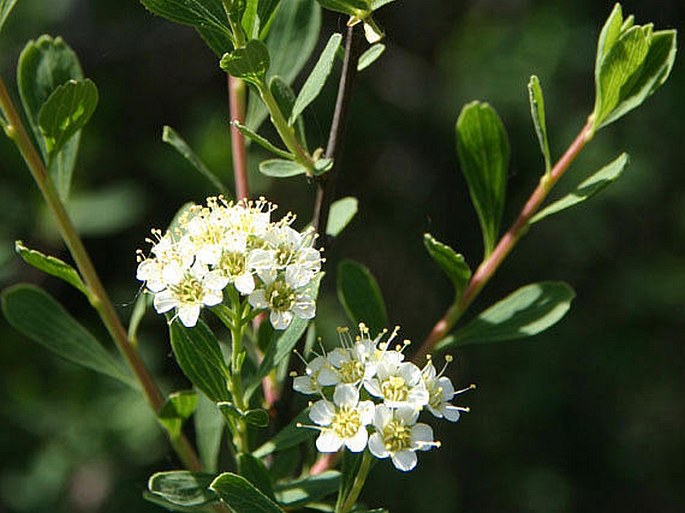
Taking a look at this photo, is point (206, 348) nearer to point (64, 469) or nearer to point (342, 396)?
point (342, 396)

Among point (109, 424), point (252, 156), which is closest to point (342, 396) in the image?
point (109, 424)

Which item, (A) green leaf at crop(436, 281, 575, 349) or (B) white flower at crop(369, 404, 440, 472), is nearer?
(B) white flower at crop(369, 404, 440, 472)

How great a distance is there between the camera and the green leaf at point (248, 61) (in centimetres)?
99

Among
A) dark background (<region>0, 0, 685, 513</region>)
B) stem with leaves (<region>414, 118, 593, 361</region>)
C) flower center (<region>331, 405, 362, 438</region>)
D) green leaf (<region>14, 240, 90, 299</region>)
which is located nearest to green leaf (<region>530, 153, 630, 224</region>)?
stem with leaves (<region>414, 118, 593, 361</region>)

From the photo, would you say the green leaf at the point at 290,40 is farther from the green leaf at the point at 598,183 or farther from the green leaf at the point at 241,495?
the green leaf at the point at 241,495

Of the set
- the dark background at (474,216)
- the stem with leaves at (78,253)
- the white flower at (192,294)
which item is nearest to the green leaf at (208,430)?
the stem with leaves at (78,253)

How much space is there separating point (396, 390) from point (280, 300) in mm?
147

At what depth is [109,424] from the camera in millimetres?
2568

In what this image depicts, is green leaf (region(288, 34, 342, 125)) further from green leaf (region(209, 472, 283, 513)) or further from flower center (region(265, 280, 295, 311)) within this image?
green leaf (region(209, 472, 283, 513))

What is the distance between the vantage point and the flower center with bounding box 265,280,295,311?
1.09 meters

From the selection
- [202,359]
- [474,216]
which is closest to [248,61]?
[202,359]

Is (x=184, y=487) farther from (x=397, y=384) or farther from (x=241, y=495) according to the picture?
(x=397, y=384)

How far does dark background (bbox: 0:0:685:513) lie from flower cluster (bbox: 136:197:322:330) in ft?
5.37

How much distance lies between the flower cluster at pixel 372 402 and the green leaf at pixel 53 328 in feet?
1.04
